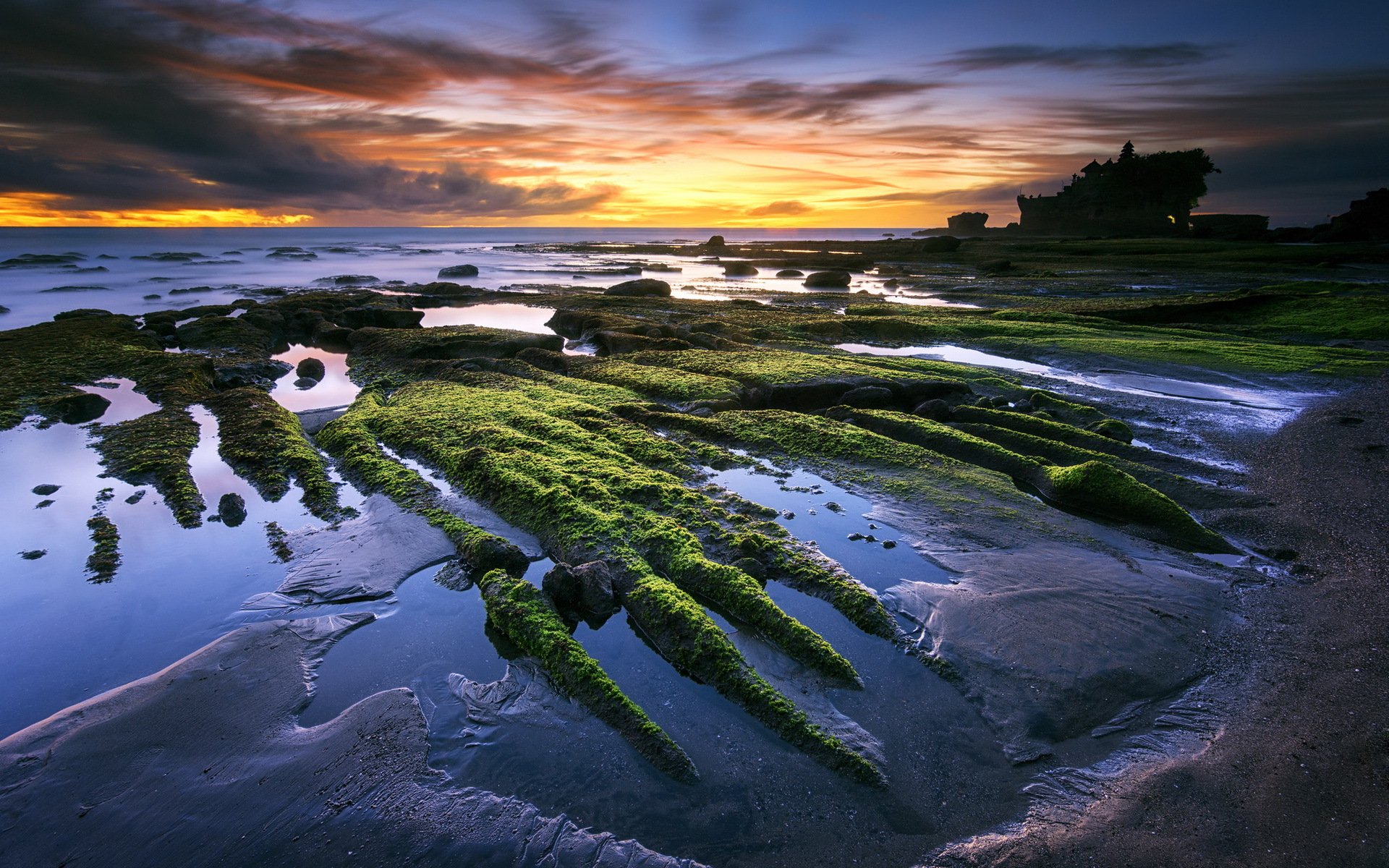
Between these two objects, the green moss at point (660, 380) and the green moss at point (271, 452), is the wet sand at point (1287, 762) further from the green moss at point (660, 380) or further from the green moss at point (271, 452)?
the green moss at point (660, 380)

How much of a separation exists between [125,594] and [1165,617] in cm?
1161

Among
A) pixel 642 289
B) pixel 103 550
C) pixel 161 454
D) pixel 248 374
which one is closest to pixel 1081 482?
pixel 103 550

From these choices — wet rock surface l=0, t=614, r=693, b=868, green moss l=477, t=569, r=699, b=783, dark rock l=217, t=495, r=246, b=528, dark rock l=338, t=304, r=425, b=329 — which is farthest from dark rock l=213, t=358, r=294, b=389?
green moss l=477, t=569, r=699, b=783

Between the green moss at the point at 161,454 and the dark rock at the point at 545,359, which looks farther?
the dark rock at the point at 545,359

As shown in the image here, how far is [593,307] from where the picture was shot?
31.7m

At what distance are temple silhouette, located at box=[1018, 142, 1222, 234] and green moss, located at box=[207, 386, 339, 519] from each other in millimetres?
111571

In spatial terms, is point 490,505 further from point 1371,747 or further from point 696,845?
point 1371,747

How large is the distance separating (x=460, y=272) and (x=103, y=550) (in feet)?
179

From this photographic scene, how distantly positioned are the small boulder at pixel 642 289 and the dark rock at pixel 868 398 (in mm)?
24822

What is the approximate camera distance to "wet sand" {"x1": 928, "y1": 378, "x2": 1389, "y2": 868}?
4.05m

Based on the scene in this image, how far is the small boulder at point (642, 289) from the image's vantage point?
3709 centimetres

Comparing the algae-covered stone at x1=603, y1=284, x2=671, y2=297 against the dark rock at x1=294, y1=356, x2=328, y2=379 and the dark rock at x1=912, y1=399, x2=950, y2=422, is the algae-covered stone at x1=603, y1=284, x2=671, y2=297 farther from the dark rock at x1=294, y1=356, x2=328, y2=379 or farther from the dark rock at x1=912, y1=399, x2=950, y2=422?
the dark rock at x1=912, y1=399, x2=950, y2=422

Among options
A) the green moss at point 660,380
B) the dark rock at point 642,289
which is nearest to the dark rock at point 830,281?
the dark rock at point 642,289

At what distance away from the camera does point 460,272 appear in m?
57.8
